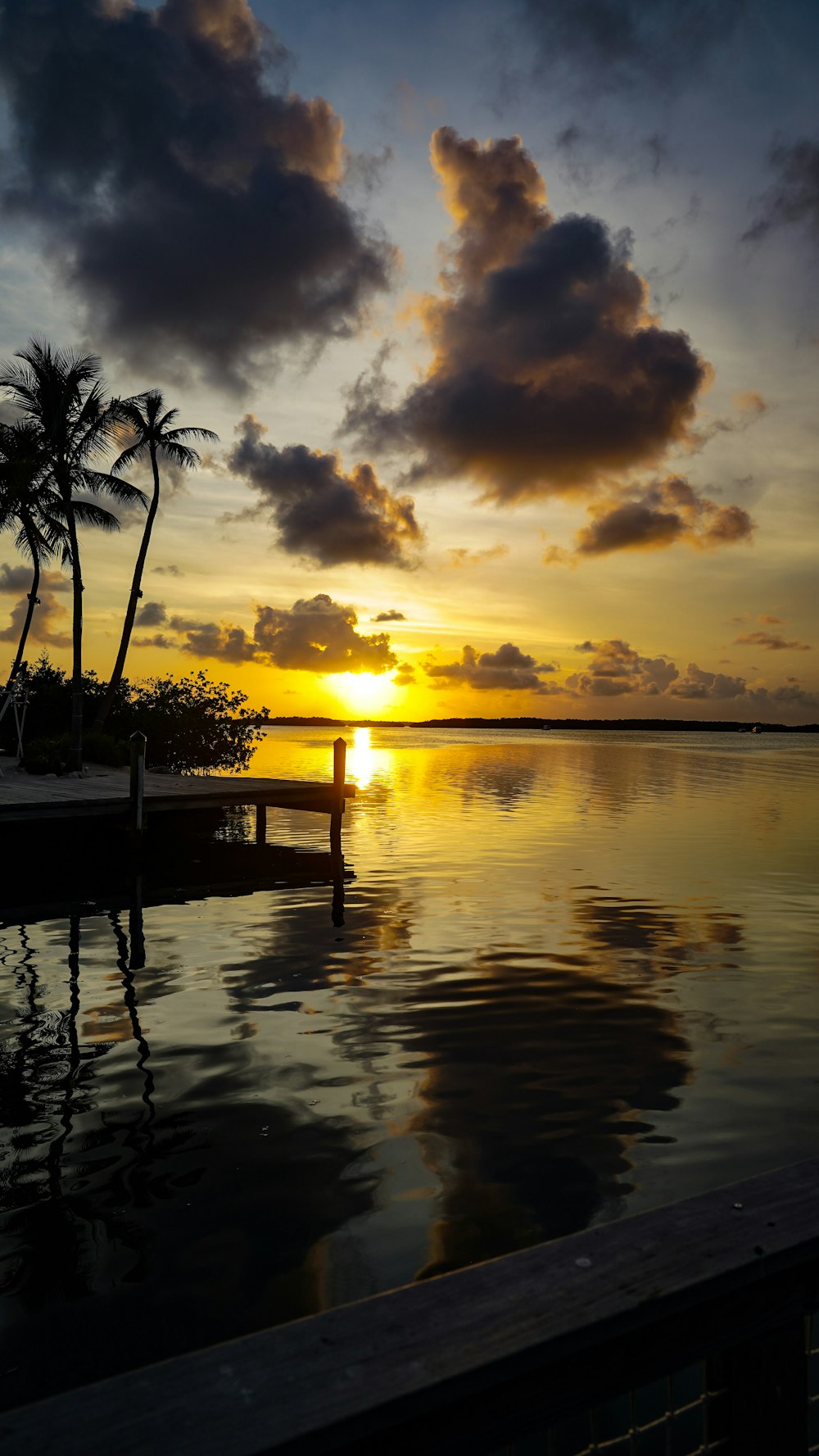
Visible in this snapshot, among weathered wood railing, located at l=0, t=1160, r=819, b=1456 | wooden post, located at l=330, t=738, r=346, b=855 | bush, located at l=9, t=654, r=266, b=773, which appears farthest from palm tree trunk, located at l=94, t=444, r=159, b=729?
weathered wood railing, located at l=0, t=1160, r=819, b=1456

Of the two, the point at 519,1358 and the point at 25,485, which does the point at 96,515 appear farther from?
the point at 519,1358

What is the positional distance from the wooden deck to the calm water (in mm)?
4677

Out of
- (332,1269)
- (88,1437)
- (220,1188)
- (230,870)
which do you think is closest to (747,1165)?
(332,1269)

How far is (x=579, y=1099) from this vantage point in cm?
780

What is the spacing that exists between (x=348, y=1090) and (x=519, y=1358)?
22.1ft

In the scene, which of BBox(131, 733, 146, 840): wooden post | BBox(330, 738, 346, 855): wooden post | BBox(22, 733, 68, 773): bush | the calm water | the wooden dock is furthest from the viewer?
BBox(22, 733, 68, 773): bush

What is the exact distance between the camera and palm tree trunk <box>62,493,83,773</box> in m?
30.9

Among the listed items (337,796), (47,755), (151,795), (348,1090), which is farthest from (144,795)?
(348,1090)

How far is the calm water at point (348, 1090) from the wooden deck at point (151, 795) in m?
4.68

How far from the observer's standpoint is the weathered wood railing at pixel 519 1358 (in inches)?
55.8

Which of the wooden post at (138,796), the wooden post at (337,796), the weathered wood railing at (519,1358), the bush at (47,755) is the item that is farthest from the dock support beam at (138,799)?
the weathered wood railing at (519,1358)

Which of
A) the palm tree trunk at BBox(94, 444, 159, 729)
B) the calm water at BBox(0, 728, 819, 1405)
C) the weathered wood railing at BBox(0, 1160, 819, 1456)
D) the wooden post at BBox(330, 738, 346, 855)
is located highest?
the palm tree trunk at BBox(94, 444, 159, 729)

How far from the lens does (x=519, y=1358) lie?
1.54 metres

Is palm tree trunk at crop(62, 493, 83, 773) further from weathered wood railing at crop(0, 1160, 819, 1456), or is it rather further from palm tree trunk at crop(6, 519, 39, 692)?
weathered wood railing at crop(0, 1160, 819, 1456)
